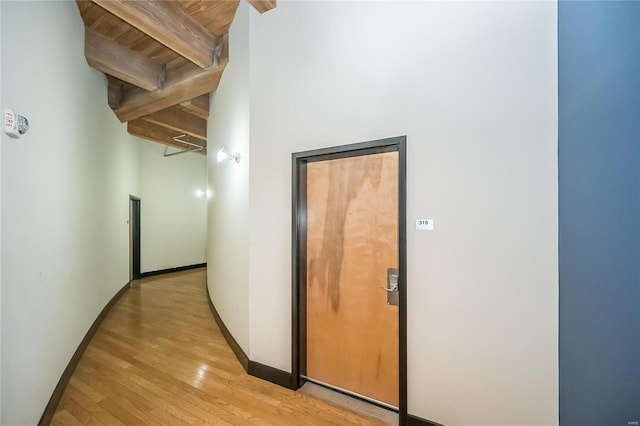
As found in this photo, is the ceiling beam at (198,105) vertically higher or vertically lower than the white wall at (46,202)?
higher

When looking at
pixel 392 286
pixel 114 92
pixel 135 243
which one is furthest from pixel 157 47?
pixel 135 243

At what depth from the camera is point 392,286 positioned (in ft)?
6.75

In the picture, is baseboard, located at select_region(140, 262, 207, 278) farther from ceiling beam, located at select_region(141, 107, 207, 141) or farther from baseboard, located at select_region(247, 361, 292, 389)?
baseboard, located at select_region(247, 361, 292, 389)

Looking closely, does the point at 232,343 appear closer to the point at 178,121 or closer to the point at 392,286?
the point at 392,286

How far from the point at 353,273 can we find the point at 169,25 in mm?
2771

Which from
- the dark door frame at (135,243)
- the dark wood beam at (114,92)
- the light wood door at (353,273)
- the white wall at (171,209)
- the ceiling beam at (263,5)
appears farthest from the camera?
the white wall at (171,209)

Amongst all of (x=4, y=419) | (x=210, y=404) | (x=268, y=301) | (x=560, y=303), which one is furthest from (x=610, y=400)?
(x=4, y=419)

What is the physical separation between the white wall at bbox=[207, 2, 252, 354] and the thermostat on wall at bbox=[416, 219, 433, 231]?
1523 millimetres

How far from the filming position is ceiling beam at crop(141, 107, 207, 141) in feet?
16.4

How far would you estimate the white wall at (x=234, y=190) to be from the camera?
8.89 feet

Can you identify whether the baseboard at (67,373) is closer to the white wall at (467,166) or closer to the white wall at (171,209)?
the white wall at (467,166)

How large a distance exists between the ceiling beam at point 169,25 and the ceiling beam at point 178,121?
242 centimetres

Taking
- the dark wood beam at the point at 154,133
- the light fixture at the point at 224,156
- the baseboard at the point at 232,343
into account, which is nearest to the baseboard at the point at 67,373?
the baseboard at the point at 232,343

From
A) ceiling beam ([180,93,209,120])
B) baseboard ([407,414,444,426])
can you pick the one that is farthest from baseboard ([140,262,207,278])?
baseboard ([407,414,444,426])
